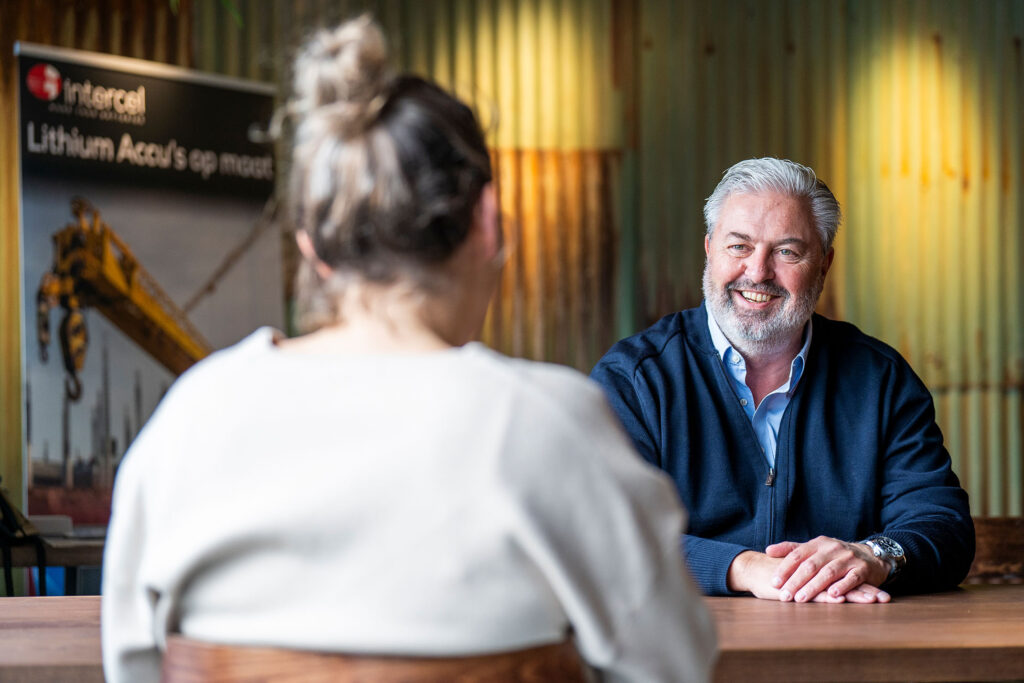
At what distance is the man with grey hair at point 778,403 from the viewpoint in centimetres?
209

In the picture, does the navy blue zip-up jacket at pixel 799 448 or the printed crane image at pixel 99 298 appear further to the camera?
the printed crane image at pixel 99 298

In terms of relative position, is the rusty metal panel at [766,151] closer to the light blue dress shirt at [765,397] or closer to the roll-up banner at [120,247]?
the roll-up banner at [120,247]

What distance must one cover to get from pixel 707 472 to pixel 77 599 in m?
1.12

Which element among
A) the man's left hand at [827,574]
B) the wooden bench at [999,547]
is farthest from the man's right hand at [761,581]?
the wooden bench at [999,547]

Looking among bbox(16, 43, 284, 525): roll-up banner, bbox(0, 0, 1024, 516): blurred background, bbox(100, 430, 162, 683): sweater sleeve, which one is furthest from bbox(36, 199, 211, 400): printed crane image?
bbox(100, 430, 162, 683): sweater sleeve

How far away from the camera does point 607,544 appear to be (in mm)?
894

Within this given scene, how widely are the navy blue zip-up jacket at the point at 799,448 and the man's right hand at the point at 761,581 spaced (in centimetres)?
24

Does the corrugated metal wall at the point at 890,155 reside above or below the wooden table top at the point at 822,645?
above

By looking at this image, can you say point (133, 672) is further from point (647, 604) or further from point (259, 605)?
point (647, 604)

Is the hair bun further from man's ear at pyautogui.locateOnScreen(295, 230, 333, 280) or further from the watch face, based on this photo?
the watch face

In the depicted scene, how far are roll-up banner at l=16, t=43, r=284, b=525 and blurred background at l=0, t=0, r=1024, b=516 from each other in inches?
30.9

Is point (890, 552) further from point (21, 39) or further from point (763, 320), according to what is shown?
point (21, 39)

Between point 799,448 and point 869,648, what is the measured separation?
0.80 meters

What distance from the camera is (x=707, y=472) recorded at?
2109 mm
